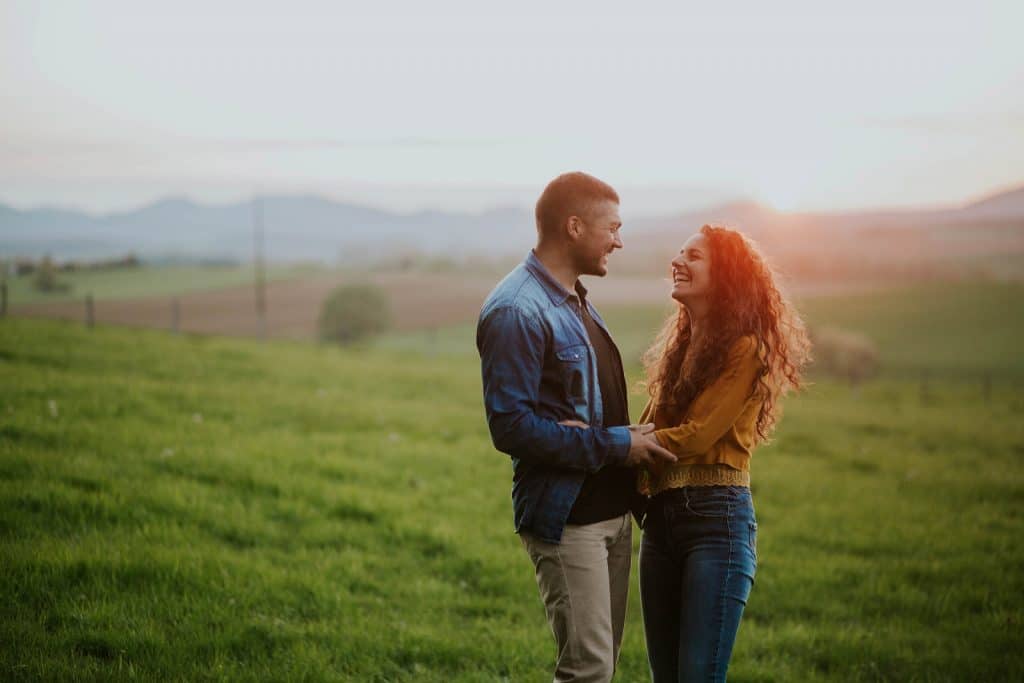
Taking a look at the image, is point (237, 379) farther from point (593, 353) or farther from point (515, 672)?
point (593, 353)

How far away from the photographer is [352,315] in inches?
2188

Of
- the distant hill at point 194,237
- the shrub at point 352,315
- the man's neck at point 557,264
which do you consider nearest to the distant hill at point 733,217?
the distant hill at point 194,237

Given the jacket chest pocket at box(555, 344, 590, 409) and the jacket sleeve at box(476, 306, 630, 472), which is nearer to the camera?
the jacket sleeve at box(476, 306, 630, 472)

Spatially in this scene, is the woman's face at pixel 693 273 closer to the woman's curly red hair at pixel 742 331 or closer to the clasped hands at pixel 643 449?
the woman's curly red hair at pixel 742 331

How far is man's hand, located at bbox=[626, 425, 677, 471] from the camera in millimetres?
3623

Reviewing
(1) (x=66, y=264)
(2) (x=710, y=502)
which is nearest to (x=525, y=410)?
(2) (x=710, y=502)

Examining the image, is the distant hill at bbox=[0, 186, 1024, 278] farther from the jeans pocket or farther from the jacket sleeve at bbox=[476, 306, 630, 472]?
the jeans pocket

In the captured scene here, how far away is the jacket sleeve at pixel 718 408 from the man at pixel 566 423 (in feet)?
0.34

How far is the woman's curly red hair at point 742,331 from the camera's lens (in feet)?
12.7

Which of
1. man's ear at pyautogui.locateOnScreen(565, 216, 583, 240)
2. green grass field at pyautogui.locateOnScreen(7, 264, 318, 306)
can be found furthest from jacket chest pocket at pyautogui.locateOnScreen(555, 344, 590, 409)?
green grass field at pyautogui.locateOnScreen(7, 264, 318, 306)

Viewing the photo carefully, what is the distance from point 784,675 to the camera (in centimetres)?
574

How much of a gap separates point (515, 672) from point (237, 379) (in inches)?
455

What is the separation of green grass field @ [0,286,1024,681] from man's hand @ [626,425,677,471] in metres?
2.42

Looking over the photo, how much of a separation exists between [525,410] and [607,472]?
0.65 meters
